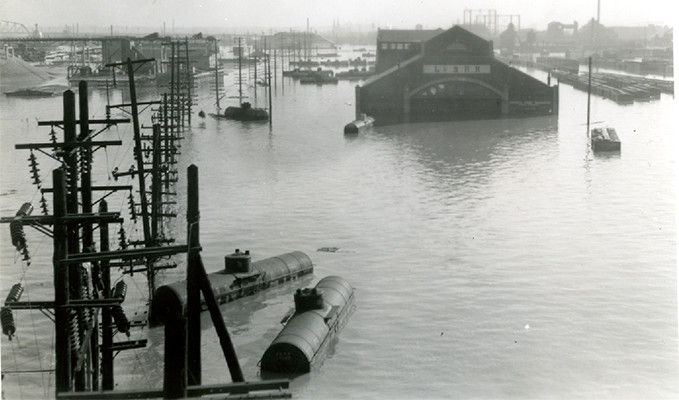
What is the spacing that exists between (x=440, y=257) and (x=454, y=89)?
178 feet

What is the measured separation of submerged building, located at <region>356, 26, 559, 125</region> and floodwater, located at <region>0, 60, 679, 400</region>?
12540 mm

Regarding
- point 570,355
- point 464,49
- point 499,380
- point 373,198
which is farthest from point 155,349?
point 464,49

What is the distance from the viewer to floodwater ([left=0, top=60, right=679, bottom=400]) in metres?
25.6

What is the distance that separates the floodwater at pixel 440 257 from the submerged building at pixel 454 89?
41.1 ft

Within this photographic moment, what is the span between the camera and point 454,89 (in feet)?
296

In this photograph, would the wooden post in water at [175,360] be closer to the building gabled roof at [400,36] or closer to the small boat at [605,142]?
the small boat at [605,142]

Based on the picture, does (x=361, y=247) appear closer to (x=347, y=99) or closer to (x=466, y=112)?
(x=466, y=112)

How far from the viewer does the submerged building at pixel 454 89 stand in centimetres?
8844

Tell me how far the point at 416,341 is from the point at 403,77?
6551cm

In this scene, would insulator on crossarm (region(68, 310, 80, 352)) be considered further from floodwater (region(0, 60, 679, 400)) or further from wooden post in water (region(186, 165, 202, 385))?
floodwater (region(0, 60, 679, 400))

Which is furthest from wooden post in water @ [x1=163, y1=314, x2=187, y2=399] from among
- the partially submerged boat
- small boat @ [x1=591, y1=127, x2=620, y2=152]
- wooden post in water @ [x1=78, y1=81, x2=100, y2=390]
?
the partially submerged boat

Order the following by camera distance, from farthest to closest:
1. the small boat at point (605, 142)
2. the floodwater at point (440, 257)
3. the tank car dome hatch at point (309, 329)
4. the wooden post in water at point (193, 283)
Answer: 1. the small boat at point (605, 142)
2. the floodwater at point (440, 257)
3. the tank car dome hatch at point (309, 329)
4. the wooden post in water at point (193, 283)

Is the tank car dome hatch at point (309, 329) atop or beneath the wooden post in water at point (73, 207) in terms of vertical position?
beneath

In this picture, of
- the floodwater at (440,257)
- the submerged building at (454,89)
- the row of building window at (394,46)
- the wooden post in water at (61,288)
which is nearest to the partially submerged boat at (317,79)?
the row of building window at (394,46)
